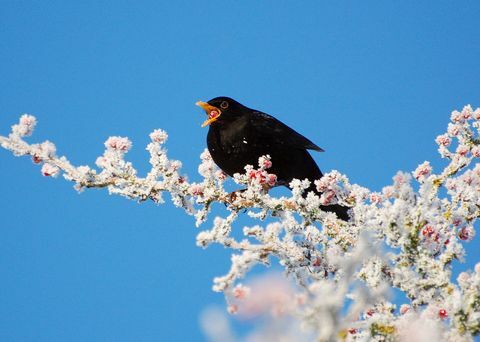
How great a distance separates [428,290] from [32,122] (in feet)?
11.1

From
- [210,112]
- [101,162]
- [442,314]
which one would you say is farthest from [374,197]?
[210,112]

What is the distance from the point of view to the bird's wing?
7238mm

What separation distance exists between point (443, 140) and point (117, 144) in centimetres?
336

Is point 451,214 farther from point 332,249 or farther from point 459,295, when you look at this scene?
point 459,295

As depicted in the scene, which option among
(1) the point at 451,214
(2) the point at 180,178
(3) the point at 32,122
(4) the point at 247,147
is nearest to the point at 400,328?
(1) the point at 451,214

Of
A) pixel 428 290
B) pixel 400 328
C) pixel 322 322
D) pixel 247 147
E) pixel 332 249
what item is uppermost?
pixel 247 147

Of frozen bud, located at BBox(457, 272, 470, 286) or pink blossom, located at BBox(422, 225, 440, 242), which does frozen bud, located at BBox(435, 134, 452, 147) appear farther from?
frozen bud, located at BBox(457, 272, 470, 286)

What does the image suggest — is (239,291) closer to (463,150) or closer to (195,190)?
(195,190)

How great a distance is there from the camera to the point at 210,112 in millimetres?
7809

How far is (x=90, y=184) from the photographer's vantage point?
4902mm

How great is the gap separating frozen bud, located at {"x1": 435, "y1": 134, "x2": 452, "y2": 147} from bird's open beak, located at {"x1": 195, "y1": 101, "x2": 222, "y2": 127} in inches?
114

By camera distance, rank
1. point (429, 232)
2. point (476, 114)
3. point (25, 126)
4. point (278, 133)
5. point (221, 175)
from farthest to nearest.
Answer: point (278, 133) < point (221, 175) < point (476, 114) < point (25, 126) < point (429, 232)

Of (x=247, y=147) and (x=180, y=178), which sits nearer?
(x=180, y=178)

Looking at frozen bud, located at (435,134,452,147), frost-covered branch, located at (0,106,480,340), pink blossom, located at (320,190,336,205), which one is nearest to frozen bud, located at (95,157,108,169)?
frost-covered branch, located at (0,106,480,340)
